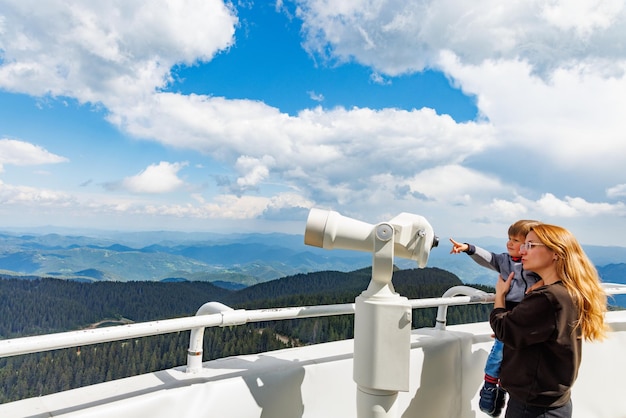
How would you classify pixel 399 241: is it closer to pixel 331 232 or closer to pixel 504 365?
pixel 331 232

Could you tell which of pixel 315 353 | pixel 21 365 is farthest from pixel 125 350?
pixel 315 353

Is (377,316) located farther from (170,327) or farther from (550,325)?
(170,327)

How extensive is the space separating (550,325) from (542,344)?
0.11 m

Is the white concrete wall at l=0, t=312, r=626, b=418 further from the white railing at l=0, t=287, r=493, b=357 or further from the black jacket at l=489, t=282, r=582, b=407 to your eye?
the black jacket at l=489, t=282, r=582, b=407

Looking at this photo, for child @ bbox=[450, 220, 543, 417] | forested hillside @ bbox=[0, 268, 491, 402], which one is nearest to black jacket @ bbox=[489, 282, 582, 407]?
child @ bbox=[450, 220, 543, 417]

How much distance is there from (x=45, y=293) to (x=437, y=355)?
8526 cm

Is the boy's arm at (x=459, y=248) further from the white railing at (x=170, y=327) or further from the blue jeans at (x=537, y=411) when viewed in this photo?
the blue jeans at (x=537, y=411)

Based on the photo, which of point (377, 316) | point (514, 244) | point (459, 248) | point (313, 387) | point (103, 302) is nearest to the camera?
point (377, 316)

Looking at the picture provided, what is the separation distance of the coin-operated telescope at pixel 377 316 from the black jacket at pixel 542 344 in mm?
357

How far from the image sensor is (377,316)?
146 cm

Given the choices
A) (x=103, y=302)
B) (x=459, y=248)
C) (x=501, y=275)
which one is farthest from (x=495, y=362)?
(x=103, y=302)

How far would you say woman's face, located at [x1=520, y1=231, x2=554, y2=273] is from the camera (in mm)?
1525

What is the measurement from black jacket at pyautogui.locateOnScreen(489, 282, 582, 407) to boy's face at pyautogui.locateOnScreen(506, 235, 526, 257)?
418 millimetres

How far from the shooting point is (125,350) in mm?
37312
